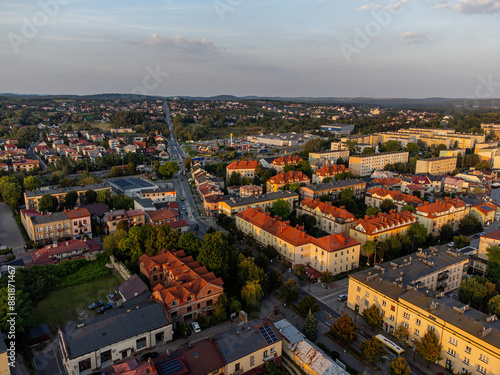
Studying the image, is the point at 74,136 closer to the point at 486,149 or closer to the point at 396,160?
the point at 396,160

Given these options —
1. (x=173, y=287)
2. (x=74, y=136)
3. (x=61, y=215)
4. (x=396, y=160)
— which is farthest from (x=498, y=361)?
(x=74, y=136)

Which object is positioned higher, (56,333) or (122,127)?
(122,127)

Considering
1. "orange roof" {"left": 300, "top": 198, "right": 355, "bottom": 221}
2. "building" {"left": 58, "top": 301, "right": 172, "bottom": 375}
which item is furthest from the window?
"orange roof" {"left": 300, "top": 198, "right": 355, "bottom": 221}

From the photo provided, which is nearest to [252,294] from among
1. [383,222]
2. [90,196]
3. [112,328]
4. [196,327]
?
[196,327]

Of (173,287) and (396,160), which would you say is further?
(396,160)

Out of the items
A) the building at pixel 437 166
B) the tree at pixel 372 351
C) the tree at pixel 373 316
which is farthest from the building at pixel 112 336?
the building at pixel 437 166

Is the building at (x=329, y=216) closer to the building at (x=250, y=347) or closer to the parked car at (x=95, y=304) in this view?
the building at (x=250, y=347)
